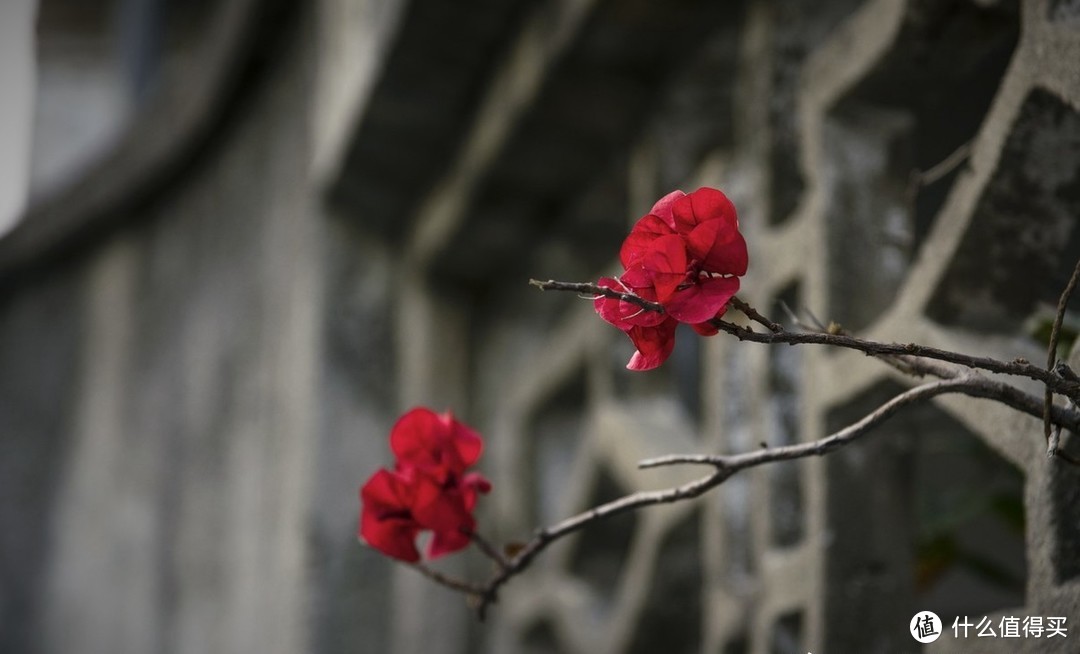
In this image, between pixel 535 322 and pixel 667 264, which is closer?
pixel 667 264

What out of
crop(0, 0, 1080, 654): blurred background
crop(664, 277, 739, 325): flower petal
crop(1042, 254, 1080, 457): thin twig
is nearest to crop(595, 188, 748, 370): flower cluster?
crop(664, 277, 739, 325): flower petal

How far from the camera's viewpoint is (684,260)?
47cm

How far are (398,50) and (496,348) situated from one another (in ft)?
1.54

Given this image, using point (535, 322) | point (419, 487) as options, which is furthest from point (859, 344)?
point (535, 322)

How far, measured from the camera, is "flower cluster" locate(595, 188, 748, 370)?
0.47m

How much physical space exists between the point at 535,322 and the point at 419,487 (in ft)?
3.27

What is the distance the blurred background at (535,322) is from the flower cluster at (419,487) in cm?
25

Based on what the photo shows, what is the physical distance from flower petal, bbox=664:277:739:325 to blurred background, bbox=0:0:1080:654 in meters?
0.21

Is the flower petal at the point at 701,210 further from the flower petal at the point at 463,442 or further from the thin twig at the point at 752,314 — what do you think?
the flower petal at the point at 463,442

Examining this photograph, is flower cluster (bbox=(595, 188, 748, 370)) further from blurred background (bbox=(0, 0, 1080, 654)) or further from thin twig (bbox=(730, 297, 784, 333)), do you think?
blurred background (bbox=(0, 0, 1080, 654))

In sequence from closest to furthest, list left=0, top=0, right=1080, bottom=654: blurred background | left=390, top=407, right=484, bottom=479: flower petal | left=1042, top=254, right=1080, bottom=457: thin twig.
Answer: left=1042, top=254, right=1080, bottom=457: thin twig
left=390, top=407, right=484, bottom=479: flower petal
left=0, top=0, right=1080, bottom=654: blurred background

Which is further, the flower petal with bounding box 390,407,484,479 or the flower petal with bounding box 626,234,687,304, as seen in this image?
the flower petal with bounding box 390,407,484,479

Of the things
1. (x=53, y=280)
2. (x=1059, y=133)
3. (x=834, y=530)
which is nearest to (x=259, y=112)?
(x=53, y=280)

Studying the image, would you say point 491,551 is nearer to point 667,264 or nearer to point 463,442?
point 463,442
